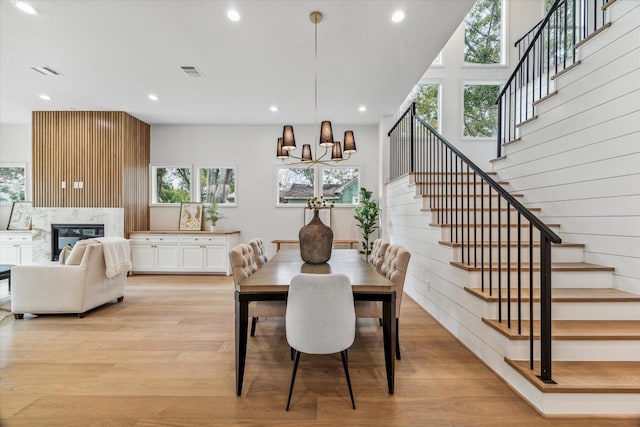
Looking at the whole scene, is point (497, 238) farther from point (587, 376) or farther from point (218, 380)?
point (218, 380)

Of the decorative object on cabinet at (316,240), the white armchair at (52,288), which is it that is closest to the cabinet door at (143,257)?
the white armchair at (52,288)

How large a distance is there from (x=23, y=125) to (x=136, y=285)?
15.8 feet

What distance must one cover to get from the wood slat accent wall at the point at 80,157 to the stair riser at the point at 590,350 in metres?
6.52

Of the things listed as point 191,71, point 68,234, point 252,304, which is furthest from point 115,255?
point 68,234

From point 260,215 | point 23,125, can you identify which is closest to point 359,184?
point 260,215

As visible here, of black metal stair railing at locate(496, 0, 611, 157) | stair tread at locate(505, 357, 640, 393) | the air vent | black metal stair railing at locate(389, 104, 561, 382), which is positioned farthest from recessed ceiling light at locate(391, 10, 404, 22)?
stair tread at locate(505, 357, 640, 393)

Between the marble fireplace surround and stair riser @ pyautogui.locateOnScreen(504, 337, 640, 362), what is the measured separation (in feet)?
21.1

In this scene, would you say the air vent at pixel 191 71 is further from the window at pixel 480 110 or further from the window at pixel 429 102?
the window at pixel 480 110

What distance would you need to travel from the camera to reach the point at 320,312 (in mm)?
1820

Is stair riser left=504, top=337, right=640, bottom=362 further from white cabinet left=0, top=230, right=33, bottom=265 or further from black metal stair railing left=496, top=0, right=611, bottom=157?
white cabinet left=0, top=230, right=33, bottom=265

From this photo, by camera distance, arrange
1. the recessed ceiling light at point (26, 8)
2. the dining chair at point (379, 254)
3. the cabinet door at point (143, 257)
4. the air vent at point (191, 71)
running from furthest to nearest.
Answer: the cabinet door at point (143, 257), the air vent at point (191, 71), the dining chair at point (379, 254), the recessed ceiling light at point (26, 8)

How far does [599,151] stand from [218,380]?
Result: 383cm

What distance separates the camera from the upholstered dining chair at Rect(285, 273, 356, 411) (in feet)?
5.92

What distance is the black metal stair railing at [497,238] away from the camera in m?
1.90
